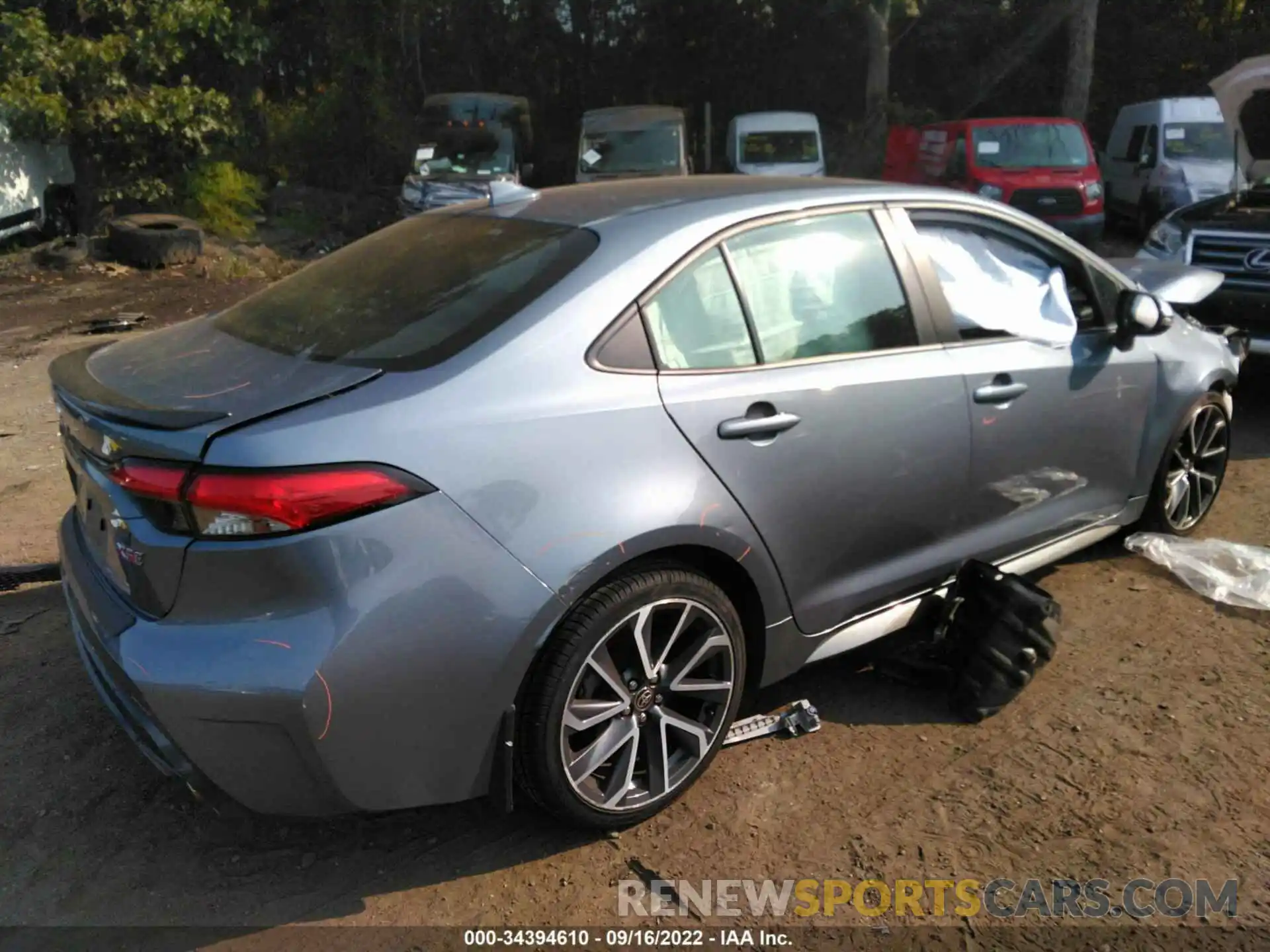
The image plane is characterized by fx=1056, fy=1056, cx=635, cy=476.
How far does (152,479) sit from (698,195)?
179cm

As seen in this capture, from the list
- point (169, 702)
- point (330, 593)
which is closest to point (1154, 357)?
point (330, 593)

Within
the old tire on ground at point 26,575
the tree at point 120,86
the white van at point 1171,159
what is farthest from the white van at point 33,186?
the white van at point 1171,159

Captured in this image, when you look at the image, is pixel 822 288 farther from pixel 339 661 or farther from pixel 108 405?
pixel 108 405

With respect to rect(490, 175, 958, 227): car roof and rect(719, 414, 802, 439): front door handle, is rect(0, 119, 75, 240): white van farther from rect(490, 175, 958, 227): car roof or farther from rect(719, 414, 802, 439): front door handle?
rect(719, 414, 802, 439): front door handle

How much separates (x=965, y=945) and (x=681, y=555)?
118 centimetres

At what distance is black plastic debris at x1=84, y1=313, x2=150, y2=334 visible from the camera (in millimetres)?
9695

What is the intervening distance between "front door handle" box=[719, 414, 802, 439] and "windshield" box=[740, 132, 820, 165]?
49.9 feet

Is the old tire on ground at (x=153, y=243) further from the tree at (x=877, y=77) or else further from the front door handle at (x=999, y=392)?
the tree at (x=877, y=77)

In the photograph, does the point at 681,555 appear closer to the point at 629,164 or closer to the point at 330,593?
the point at 330,593

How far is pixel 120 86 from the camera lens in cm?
1362

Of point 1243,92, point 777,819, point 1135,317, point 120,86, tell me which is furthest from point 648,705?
point 120,86

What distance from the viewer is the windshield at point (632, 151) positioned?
53.0 ft

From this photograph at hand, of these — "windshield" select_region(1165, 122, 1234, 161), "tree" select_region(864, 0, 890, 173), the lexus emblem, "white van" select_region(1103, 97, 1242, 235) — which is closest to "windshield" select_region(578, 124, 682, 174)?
"white van" select_region(1103, 97, 1242, 235)

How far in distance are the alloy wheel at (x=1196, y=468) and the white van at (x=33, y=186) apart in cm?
1325
